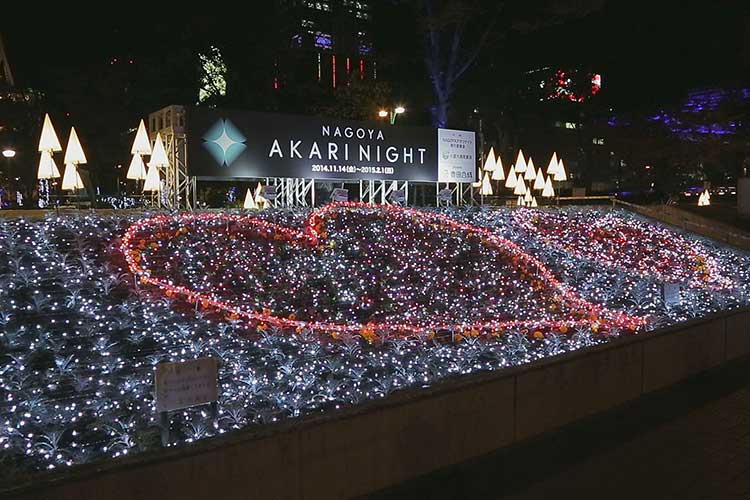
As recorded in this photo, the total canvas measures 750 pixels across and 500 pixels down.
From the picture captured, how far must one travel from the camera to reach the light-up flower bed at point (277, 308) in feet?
21.2

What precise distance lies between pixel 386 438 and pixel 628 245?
1491 centimetres

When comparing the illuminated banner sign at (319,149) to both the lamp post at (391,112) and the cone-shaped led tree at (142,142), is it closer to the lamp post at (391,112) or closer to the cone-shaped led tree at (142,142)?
the cone-shaped led tree at (142,142)

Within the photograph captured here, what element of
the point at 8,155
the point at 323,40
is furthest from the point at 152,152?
the point at 323,40

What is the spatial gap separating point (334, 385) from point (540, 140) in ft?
146

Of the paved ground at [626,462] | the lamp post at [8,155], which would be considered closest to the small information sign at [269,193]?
the paved ground at [626,462]

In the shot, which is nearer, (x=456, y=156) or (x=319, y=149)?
(x=319, y=149)

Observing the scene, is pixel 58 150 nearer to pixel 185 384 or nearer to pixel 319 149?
pixel 319 149

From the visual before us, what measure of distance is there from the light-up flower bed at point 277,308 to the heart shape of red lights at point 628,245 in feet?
0.52

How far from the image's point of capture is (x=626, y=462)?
5219 mm

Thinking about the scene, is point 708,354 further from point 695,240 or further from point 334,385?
point 695,240

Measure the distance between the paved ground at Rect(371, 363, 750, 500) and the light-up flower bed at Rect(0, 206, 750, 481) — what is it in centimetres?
217

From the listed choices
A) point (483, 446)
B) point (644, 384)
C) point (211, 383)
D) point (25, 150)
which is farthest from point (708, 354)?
point (25, 150)

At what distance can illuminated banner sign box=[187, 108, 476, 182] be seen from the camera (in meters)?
15.1

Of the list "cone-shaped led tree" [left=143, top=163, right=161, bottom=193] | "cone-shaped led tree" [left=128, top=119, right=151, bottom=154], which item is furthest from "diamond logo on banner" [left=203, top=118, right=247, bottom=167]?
"cone-shaped led tree" [left=143, top=163, right=161, bottom=193]
